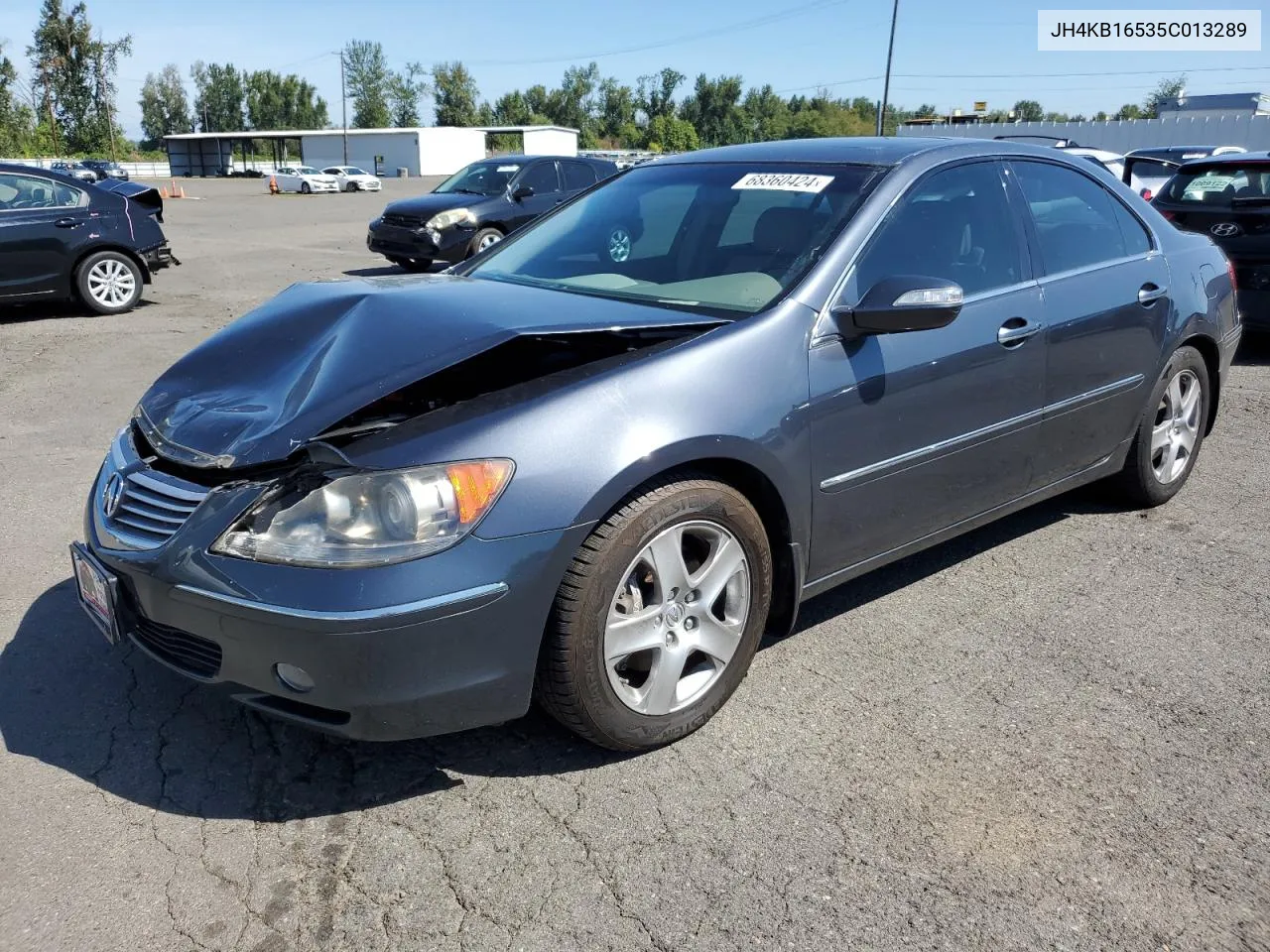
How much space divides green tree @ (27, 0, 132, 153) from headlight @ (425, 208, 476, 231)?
78660 mm

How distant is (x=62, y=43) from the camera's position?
7969 cm

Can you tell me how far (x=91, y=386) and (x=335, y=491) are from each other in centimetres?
587

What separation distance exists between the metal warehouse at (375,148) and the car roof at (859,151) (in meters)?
70.1

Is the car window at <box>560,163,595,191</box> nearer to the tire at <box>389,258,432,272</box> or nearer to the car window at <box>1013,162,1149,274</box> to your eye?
the tire at <box>389,258,432,272</box>

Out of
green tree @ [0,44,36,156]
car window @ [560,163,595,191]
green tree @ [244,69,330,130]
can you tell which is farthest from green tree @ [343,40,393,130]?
car window @ [560,163,595,191]

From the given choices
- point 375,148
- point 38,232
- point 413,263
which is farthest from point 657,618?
point 375,148

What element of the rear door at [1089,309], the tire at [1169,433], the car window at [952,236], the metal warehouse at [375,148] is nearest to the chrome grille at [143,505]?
the car window at [952,236]

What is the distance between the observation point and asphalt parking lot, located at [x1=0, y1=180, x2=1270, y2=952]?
7.36 ft

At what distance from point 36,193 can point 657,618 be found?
9.81m

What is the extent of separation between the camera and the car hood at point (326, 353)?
2.63 metres

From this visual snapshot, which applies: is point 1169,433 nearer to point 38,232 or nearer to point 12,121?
point 38,232

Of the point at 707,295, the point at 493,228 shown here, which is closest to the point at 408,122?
the point at 493,228

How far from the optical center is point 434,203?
1370 cm

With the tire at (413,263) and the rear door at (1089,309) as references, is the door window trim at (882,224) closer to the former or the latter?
Result: the rear door at (1089,309)
